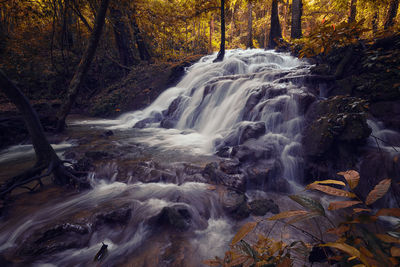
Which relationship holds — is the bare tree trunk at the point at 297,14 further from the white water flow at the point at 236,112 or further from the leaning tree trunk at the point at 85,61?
the leaning tree trunk at the point at 85,61

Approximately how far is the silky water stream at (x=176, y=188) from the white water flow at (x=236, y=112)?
0.04 meters

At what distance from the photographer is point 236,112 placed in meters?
7.35

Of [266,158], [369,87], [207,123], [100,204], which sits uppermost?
[369,87]

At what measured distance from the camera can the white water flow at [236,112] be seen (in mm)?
5629

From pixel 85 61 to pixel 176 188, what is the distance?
537cm

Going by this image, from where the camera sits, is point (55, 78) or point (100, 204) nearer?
point (100, 204)

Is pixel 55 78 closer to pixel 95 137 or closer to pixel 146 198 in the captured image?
pixel 95 137

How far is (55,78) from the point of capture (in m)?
15.0

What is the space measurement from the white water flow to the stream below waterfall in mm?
43

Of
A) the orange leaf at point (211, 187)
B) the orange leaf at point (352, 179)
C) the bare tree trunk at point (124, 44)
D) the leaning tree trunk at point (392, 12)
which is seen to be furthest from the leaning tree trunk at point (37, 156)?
the leaning tree trunk at point (392, 12)

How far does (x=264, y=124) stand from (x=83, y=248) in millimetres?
5202

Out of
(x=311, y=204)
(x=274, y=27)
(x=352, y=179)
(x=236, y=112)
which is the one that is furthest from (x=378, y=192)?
(x=274, y=27)

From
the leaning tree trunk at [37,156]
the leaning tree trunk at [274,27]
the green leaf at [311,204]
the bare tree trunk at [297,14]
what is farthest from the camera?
the leaning tree trunk at [274,27]

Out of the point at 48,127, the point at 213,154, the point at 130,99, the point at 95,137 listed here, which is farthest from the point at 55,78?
the point at 213,154
